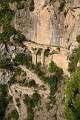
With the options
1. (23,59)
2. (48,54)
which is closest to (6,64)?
(23,59)

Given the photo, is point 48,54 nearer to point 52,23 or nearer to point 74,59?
point 52,23

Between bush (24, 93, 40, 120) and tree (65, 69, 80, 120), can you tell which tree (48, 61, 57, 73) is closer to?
bush (24, 93, 40, 120)

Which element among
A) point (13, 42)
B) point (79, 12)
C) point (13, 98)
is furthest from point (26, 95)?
point (79, 12)

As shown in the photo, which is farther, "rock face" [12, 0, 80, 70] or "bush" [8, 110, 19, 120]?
"bush" [8, 110, 19, 120]

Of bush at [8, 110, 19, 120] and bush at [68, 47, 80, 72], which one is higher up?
bush at [68, 47, 80, 72]

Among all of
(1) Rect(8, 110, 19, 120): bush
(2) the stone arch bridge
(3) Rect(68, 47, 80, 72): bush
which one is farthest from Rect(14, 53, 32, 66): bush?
(3) Rect(68, 47, 80, 72): bush

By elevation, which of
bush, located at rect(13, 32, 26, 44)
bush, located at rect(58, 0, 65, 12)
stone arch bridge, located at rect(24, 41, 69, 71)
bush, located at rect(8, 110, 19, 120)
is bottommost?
bush, located at rect(8, 110, 19, 120)

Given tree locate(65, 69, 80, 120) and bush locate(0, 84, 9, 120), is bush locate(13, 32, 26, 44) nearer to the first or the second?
bush locate(0, 84, 9, 120)

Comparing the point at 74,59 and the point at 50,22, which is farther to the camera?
the point at 50,22

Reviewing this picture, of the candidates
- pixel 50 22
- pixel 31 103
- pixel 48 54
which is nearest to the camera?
pixel 50 22

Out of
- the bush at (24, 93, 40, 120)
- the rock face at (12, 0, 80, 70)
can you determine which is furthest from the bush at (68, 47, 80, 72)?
the bush at (24, 93, 40, 120)

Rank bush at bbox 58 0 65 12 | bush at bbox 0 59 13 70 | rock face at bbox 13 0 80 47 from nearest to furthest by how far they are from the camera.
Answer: rock face at bbox 13 0 80 47, bush at bbox 58 0 65 12, bush at bbox 0 59 13 70

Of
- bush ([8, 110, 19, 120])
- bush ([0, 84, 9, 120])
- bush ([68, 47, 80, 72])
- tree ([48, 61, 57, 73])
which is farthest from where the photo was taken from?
bush ([0, 84, 9, 120])

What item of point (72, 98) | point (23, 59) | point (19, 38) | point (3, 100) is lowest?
point (3, 100)
